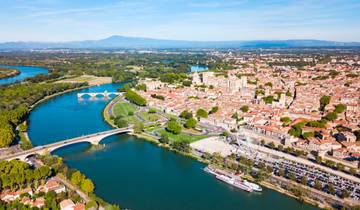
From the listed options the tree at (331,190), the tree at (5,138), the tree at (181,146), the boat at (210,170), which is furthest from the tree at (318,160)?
the tree at (5,138)

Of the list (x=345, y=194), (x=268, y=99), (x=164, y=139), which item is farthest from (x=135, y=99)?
(x=345, y=194)

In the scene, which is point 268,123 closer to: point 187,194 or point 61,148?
point 187,194

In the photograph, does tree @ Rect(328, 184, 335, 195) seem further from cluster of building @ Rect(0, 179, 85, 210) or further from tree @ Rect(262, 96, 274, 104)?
tree @ Rect(262, 96, 274, 104)

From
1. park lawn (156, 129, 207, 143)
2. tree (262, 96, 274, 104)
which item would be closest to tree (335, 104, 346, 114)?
tree (262, 96, 274, 104)

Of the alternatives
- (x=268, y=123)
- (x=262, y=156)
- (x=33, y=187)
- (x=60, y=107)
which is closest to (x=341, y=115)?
(x=268, y=123)

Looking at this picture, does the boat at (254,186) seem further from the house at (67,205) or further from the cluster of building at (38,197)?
the house at (67,205)

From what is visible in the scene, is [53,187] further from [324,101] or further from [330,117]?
[324,101]

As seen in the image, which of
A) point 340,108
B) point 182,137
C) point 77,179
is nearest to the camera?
point 77,179

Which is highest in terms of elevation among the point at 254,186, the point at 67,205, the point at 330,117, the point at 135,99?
the point at 330,117
